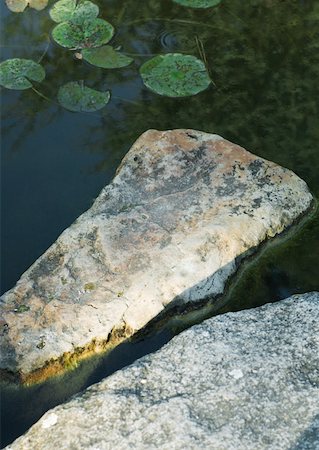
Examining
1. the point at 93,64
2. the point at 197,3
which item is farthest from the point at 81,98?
the point at 197,3

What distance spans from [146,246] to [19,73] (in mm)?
1573

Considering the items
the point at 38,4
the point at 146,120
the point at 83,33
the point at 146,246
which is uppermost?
the point at 38,4

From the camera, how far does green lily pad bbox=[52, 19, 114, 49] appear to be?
4496 mm

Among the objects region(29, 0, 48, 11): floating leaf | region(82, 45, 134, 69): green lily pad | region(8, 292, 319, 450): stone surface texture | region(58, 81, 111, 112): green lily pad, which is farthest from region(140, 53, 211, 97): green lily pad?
region(8, 292, 319, 450): stone surface texture

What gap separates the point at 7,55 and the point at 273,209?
6.18ft

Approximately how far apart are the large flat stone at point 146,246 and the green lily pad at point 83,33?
1023 millimetres

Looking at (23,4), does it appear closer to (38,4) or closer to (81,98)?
(38,4)

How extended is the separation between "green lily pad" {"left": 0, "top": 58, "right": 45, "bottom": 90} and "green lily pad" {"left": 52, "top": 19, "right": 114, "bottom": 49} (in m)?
0.25

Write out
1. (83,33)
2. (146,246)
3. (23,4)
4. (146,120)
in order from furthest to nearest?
(23,4) < (83,33) < (146,120) < (146,246)

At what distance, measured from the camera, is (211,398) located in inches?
98.0

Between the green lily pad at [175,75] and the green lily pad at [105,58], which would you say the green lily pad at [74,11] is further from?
the green lily pad at [175,75]

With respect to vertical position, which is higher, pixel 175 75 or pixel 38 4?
pixel 38 4

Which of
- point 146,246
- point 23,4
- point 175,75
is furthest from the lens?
point 23,4

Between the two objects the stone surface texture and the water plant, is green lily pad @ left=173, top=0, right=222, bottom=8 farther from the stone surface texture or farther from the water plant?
the stone surface texture
